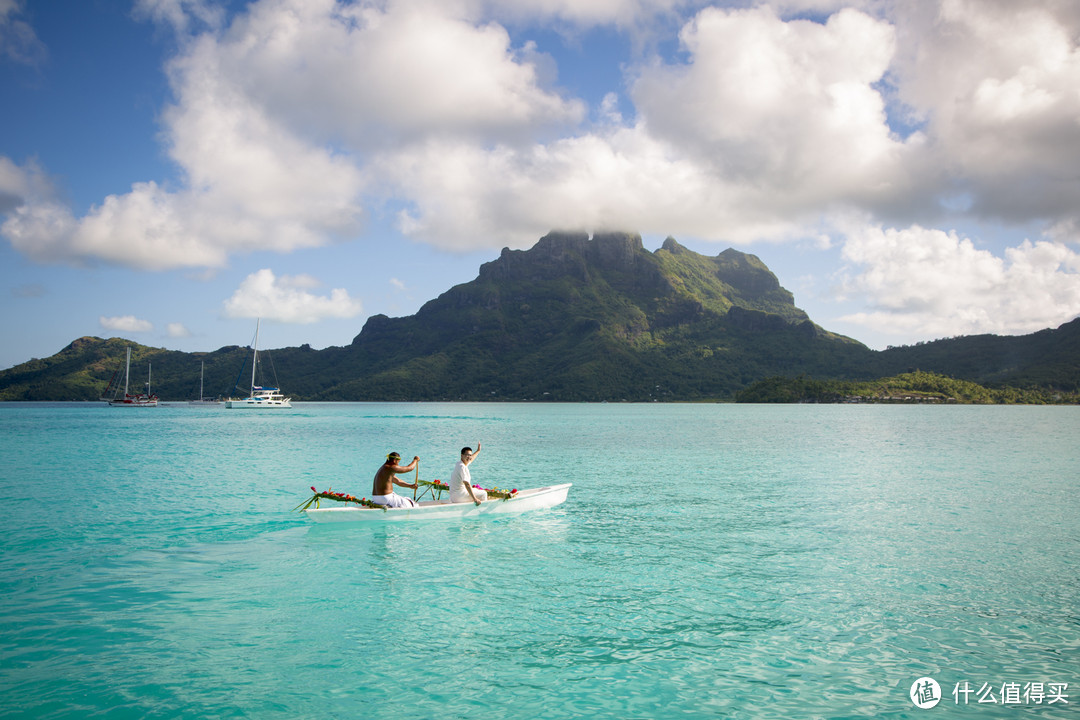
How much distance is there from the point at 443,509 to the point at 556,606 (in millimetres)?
8504

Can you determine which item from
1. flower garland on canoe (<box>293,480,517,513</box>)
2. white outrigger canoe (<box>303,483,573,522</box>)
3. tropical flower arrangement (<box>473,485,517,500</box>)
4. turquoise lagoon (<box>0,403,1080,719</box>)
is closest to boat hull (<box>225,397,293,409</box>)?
turquoise lagoon (<box>0,403,1080,719</box>)

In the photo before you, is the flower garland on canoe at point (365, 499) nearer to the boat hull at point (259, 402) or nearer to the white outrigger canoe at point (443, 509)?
the white outrigger canoe at point (443, 509)

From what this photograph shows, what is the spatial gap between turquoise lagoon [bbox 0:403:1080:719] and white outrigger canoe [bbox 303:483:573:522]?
410mm

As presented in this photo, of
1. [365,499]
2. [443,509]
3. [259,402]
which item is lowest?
A: [443,509]

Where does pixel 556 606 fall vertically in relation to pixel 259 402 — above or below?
below

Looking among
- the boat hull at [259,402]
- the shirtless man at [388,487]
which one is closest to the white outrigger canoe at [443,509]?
the shirtless man at [388,487]

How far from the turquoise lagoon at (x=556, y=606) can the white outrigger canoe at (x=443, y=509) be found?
41 centimetres

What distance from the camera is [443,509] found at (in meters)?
19.5

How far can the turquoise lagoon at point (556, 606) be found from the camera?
819 cm

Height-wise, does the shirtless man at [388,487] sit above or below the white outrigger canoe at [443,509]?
above

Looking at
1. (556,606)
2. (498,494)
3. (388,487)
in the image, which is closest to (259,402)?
(388,487)

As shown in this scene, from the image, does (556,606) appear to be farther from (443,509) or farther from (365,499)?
(365,499)

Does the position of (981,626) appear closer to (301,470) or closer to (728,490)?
(728,490)

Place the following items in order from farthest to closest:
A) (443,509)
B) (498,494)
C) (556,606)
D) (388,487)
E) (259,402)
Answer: (259,402) < (498,494) < (443,509) < (388,487) < (556,606)
